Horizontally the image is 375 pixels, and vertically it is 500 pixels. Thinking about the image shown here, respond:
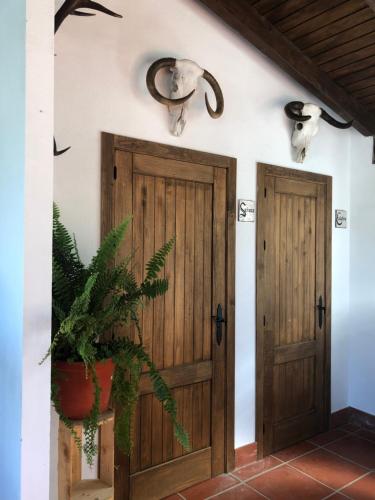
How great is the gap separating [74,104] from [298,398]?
2.62 meters

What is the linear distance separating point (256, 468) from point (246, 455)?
10cm

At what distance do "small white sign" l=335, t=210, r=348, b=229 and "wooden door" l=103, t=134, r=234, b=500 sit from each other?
1217 millimetres

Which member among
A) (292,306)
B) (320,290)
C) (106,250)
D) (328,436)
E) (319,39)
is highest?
(319,39)

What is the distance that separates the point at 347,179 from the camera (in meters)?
3.50

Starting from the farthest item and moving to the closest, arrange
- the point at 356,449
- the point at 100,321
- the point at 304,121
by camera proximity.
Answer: the point at 356,449
the point at 304,121
the point at 100,321

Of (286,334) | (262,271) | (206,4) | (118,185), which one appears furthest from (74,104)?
(286,334)

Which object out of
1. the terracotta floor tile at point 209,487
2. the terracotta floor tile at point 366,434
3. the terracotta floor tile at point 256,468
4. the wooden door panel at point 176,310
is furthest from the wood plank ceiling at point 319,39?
the terracotta floor tile at point 209,487

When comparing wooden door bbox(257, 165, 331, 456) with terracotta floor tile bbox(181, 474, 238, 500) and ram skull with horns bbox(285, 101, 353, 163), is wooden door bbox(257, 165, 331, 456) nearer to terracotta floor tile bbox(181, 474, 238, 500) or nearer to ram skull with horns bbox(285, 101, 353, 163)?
ram skull with horns bbox(285, 101, 353, 163)

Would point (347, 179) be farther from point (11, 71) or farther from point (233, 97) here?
point (11, 71)

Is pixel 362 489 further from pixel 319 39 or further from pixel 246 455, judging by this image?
pixel 319 39

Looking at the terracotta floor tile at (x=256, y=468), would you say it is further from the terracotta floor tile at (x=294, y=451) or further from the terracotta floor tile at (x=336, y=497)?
the terracotta floor tile at (x=336, y=497)

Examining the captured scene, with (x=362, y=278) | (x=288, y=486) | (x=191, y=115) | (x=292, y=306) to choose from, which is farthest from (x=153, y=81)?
(x=288, y=486)

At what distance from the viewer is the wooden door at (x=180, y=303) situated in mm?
2273

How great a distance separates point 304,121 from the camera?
9.58 ft
